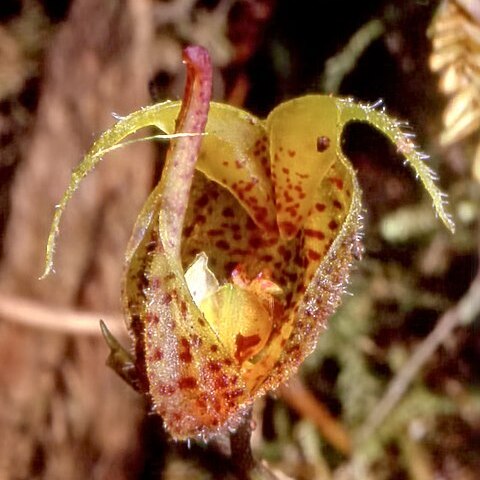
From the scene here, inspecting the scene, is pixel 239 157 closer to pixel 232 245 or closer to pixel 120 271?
pixel 232 245

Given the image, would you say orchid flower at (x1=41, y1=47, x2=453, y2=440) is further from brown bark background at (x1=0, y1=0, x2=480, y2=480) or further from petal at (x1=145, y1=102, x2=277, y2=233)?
brown bark background at (x1=0, y1=0, x2=480, y2=480)

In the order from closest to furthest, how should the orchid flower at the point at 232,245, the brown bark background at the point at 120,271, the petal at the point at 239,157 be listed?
the orchid flower at the point at 232,245 < the petal at the point at 239,157 < the brown bark background at the point at 120,271

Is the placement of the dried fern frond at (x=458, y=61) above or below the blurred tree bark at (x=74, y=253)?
above

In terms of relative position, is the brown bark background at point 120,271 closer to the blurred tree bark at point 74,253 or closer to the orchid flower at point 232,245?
the blurred tree bark at point 74,253

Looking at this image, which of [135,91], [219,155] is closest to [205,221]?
[219,155]

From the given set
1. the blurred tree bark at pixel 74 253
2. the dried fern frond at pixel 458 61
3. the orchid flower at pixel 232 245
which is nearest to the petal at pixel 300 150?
the orchid flower at pixel 232 245

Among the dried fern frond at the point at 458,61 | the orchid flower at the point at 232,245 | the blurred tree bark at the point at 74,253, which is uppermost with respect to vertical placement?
the dried fern frond at the point at 458,61
